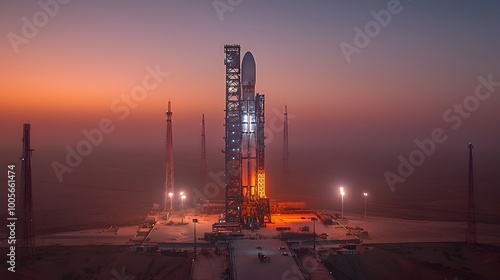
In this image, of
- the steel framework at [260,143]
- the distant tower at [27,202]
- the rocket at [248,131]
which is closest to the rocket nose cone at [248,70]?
the rocket at [248,131]

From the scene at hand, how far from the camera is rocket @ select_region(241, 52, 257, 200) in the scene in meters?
49.2

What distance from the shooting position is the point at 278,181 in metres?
97.6

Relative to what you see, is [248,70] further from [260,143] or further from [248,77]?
[260,143]

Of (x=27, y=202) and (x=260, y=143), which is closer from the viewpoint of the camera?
(x=27, y=202)

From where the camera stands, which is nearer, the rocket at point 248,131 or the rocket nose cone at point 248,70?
the rocket at point 248,131

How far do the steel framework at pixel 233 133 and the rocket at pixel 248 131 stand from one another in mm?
502

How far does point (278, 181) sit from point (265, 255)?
2473 inches

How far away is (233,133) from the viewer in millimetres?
49719

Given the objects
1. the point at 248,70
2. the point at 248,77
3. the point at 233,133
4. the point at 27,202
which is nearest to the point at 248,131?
the point at 233,133

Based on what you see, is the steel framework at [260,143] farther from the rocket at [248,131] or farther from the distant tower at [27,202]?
the distant tower at [27,202]

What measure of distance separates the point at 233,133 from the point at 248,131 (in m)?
1.57

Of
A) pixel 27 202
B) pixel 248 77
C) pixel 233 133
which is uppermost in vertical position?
pixel 248 77

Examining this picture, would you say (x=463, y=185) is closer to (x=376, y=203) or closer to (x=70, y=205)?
(x=376, y=203)

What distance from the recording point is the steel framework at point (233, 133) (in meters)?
48.7
